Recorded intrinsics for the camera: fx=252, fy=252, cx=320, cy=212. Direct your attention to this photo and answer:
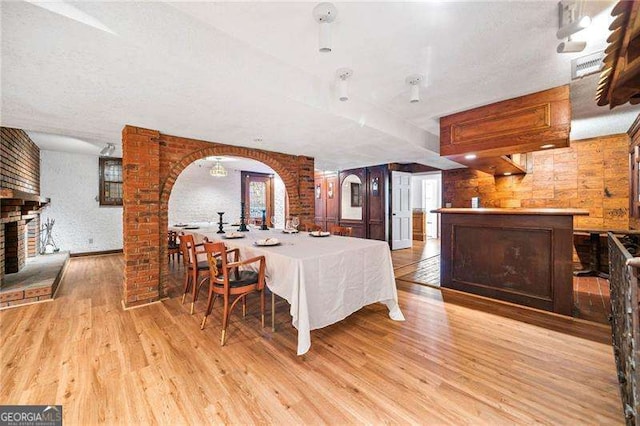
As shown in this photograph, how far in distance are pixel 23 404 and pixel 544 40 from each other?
4383mm

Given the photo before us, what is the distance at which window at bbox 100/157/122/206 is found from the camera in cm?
619

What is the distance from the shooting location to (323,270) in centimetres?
238

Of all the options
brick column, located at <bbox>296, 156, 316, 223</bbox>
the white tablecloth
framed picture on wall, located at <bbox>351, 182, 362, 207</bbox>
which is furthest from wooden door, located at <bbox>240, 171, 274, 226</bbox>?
the white tablecloth

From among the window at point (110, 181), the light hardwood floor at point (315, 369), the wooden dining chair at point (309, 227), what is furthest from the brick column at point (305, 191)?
the window at point (110, 181)

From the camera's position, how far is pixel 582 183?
16.0 ft

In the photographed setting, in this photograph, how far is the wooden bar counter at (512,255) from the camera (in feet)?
9.51

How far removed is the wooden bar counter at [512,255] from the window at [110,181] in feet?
24.4

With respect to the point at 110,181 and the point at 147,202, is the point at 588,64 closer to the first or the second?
the point at 147,202

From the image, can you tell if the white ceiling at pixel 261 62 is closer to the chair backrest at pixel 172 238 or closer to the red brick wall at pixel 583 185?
the chair backrest at pixel 172 238

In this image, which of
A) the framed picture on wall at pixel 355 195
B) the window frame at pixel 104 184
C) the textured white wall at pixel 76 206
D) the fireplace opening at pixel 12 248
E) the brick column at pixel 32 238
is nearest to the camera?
the fireplace opening at pixel 12 248

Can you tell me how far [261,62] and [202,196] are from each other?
6256mm

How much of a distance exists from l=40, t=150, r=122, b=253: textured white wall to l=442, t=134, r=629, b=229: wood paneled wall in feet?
31.5

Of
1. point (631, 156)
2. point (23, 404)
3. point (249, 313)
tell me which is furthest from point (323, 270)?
point (631, 156)

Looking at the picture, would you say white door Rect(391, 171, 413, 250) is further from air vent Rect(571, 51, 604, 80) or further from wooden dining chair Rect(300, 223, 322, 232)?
air vent Rect(571, 51, 604, 80)
